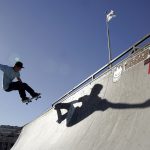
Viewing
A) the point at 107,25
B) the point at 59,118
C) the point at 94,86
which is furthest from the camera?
the point at 107,25

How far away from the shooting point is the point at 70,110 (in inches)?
398

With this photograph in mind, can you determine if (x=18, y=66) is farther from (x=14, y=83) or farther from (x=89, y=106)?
(x=89, y=106)

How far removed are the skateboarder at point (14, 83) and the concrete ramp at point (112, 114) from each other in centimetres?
161

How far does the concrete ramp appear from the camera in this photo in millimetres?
5578

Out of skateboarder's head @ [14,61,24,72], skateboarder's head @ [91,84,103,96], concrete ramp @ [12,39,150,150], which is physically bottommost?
concrete ramp @ [12,39,150,150]

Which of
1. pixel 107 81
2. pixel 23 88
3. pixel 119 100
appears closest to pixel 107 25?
pixel 23 88

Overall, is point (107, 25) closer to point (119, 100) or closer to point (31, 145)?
point (31, 145)

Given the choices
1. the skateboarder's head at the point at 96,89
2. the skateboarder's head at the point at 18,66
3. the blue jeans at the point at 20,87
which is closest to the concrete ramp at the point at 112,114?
the skateboarder's head at the point at 96,89

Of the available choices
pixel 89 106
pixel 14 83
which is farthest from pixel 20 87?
pixel 89 106

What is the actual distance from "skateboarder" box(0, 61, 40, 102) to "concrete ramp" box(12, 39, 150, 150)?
1.61 m

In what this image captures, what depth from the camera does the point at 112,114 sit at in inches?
270

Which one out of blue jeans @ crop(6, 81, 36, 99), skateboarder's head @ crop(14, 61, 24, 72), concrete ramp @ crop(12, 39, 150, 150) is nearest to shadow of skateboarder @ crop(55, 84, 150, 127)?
concrete ramp @ crop(12, 39, 150, 150)

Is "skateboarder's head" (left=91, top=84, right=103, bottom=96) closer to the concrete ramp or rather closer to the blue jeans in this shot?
the concrete ramp

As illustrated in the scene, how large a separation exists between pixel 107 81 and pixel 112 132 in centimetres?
247
